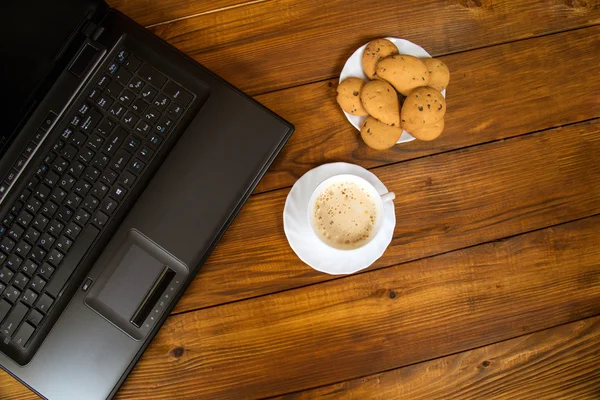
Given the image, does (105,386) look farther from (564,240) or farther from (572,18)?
(572,18)

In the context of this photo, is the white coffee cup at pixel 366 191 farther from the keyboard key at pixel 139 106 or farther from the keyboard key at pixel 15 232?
the keyboard key at pixel 15 232

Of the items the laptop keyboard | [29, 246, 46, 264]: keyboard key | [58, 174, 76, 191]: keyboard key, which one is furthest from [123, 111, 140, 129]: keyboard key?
[29, 246, 46, 264]: keyboard key

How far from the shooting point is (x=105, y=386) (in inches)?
27.6

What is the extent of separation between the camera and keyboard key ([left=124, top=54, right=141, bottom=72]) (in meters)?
0.69

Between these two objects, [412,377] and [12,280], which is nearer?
[12,280]

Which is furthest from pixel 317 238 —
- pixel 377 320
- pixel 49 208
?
pixel 49 208

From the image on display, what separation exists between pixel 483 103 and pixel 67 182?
652 millimetres

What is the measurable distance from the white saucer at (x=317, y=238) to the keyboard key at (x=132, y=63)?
289mm

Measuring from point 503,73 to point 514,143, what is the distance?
118mm

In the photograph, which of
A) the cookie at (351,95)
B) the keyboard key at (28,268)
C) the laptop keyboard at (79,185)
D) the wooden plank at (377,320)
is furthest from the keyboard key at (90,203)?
the cookie at (351,95)

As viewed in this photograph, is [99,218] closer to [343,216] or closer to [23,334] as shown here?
[23,334]

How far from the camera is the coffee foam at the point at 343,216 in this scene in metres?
0.75

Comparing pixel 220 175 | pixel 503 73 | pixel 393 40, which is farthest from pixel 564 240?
pixel 220 175

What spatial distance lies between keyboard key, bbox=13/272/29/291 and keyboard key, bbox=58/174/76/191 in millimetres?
130
